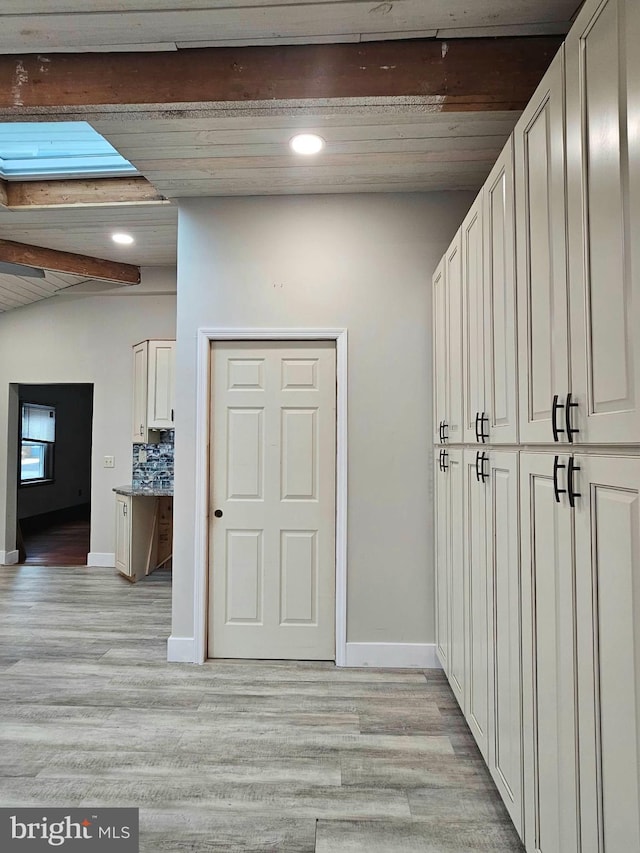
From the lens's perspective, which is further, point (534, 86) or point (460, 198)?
point (460, 198)

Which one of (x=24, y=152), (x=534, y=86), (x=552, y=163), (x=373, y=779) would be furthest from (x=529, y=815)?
(x=24, y=152)

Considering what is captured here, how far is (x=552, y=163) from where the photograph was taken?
4.69ft

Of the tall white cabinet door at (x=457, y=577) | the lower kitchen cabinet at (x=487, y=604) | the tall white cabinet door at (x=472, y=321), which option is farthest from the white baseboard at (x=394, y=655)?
the tall white cabinet door at (x=472, y=321)

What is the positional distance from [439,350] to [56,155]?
2704mm

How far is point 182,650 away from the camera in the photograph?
331 cm

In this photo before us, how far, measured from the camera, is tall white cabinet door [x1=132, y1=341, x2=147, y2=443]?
5.54 meters

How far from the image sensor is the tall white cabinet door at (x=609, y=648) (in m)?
1.06

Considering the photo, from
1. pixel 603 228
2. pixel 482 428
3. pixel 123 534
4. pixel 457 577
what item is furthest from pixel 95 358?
pixel 603 228

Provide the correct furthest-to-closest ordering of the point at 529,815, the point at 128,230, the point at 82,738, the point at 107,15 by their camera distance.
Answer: the point at 128,230 < the point at 82,738 < the point at 107,15 < the point at 529,815

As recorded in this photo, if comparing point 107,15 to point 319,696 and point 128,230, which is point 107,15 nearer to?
point 128,230

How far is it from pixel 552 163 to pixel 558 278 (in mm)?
307

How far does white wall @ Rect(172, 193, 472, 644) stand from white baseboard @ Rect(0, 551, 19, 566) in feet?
11.6

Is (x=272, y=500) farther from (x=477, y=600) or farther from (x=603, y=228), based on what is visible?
(x=603, y=228)

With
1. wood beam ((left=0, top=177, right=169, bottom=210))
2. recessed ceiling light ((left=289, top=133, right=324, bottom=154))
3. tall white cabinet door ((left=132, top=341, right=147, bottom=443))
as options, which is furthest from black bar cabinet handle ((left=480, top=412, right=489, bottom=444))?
tall white cabinet door ((left=132, top=341, right=147, bottom=443))
